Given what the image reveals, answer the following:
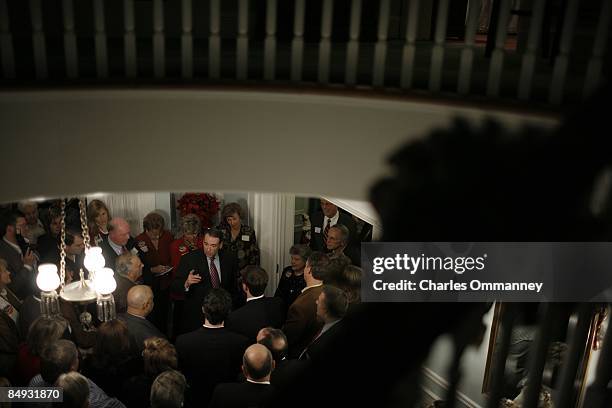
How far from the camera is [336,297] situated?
12.2ft

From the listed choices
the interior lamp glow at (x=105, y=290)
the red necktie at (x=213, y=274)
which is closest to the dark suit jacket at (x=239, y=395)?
the interior lamp glow at (x=105, y=290)

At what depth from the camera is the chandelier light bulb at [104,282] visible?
3.49 m

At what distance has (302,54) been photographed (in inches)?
149

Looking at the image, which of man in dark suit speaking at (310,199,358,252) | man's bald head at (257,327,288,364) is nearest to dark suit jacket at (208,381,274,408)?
man's bald head at (257,327,288,364)

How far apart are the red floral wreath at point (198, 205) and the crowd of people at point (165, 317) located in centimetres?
69

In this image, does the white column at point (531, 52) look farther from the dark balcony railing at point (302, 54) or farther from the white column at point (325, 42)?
the white column at point (325, 42)

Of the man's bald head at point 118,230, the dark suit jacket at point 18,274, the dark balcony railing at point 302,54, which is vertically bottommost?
the dark suit jacket at point 18,274

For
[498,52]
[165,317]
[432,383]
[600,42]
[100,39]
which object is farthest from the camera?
[165,317]

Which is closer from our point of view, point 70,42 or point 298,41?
point 70,42

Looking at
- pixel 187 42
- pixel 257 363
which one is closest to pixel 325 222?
pixel 257 363

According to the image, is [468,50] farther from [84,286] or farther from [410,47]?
[84,286]

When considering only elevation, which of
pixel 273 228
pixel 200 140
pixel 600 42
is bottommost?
A: pixel 273 228

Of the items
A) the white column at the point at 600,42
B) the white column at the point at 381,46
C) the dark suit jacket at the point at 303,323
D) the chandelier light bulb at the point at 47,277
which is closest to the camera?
the white column at the point at 600,42

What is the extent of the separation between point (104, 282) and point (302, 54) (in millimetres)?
1817
